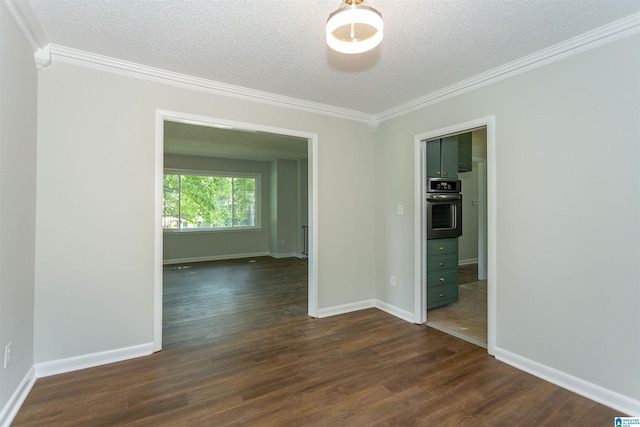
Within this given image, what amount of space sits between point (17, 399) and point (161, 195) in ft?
5.46

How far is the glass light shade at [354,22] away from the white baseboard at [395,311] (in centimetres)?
293

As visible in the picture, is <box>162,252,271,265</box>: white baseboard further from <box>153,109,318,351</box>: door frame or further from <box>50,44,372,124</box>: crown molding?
<box>50,44,372,124</box>: crown molding

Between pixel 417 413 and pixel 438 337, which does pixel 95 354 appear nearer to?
pixel 417 413

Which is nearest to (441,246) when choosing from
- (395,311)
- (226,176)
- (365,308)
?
(395,311)

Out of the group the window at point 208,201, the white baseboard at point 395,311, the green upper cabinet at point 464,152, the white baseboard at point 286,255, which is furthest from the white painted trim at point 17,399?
the white baseboard at point 286,255

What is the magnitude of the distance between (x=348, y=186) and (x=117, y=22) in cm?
267

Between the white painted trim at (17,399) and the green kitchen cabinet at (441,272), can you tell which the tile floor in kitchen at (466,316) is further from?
the white painted trim at (17,399)

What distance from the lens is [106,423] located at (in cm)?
183

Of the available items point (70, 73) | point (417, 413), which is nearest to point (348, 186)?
point (417, 413)

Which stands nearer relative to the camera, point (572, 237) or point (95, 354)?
point (572, 237)

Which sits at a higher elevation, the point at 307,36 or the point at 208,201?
the point at 307,36

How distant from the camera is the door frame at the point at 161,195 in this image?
273 centimetres

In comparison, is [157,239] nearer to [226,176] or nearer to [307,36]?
[307,36]

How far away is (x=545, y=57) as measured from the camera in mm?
2322
